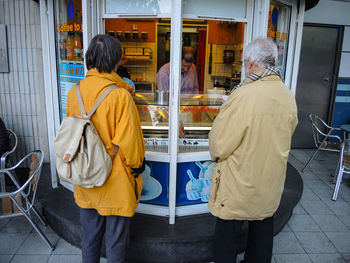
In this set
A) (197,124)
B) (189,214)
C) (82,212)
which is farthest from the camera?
(197,124)

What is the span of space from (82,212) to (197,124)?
1476mm

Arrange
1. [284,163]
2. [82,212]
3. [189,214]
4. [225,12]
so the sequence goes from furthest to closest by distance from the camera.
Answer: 1. [189,214]
2. [225,12]
3. [82,212]
4. [284,163]

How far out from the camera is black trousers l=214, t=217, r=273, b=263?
1934 millimetres

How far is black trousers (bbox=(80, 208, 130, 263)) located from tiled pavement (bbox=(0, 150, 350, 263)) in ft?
2.02

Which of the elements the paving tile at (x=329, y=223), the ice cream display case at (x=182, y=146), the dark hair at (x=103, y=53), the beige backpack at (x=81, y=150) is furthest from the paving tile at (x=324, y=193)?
the dark hair at (x=103, y=53)

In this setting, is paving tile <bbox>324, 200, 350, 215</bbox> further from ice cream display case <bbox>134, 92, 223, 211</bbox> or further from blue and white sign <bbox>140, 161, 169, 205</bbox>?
blue and white sign <bbox>140, 161, 169, 205</bbox>

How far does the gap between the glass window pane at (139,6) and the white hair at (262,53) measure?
39.0 inches

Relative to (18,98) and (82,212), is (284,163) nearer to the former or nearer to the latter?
(82,212)

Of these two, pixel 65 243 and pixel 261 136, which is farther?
pixel 65 243

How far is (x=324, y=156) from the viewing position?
208 inches

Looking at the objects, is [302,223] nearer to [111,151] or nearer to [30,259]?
[111,151]

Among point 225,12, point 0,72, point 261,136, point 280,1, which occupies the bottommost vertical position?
point 261,136

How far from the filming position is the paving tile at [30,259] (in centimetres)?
241

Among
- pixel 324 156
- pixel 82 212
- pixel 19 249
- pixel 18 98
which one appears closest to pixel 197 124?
pixel 82 212
